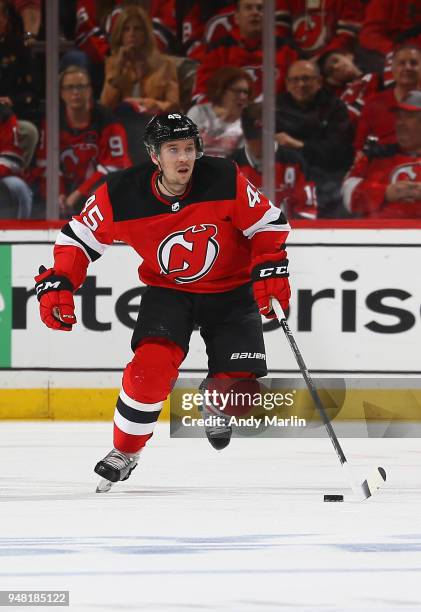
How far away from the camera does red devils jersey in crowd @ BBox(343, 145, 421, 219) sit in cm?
664

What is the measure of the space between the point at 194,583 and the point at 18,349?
3895mm

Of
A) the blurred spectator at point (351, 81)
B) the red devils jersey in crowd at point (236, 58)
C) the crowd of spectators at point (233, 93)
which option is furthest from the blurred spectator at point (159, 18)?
the blurred spectator at point (351, 81)

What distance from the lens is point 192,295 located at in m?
4.57

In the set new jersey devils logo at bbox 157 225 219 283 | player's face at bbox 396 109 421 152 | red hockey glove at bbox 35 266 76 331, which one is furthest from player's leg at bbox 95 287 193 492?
player's face at bbox 396 109 421 152

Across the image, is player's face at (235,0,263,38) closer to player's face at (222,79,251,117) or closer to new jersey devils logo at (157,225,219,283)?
player's face at (222,79,251,117)

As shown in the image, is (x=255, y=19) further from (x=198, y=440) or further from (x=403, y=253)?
(x=198, y=440)

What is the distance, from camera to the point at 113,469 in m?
4.28

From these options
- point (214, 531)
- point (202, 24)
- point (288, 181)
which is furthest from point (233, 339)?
point (202, 24)

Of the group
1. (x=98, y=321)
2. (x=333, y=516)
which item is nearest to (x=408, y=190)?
(x=98, y=321)

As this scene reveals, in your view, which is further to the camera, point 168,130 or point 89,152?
point 89,152

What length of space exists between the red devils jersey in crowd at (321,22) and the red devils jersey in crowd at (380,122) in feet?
→ 0.90

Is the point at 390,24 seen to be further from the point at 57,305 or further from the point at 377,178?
the point at 57,305

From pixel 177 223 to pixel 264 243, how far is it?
0.26 m

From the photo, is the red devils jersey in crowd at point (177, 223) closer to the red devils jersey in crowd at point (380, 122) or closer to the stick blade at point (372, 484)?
the stick blade at point (372, 484)
